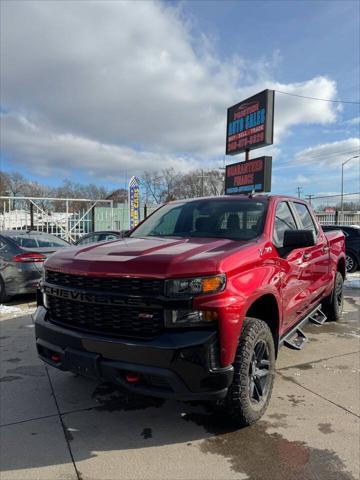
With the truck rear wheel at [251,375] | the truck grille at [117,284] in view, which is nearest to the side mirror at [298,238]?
the truck rear wheel at [251,375]

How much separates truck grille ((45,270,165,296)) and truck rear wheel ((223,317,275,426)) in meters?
0.77

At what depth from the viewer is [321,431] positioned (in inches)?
119

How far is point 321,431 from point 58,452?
196 centimetres

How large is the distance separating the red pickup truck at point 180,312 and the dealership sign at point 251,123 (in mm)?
12723

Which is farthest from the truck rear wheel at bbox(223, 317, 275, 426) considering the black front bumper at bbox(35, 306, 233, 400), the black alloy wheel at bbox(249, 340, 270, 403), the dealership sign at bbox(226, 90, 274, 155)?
the dealership sign at bbox(226, 90, 274, 155)

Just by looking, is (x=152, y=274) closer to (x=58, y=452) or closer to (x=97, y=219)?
(x=58, y=452)

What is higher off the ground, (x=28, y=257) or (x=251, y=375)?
(x=28, y=257)

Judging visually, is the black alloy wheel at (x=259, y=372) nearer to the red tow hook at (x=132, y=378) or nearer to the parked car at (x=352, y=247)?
the red tow hook at (x=132, y=378)

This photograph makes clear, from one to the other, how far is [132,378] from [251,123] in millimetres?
15089

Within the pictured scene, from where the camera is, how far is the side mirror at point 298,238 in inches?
135

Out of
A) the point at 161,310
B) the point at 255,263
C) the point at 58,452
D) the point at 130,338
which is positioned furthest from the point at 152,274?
the point at 58,452

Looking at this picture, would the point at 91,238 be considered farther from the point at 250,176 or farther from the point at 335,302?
the point at 335,302

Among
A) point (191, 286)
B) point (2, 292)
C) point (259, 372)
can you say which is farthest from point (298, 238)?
point (2, 292)

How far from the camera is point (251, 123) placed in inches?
638
